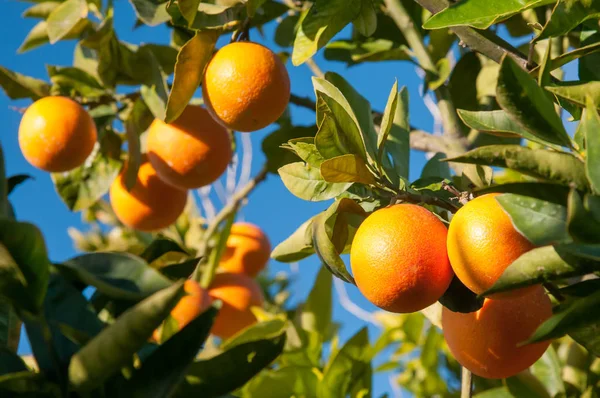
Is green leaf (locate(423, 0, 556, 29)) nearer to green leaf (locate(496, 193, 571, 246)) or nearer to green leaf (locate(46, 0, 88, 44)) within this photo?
green leaf (locate(496, 193, 571, 246))

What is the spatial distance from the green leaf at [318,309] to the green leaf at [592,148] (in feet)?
3.51

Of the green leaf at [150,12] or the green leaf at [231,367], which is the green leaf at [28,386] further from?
the green leaf at [150,12]

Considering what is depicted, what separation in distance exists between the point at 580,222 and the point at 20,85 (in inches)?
50.4

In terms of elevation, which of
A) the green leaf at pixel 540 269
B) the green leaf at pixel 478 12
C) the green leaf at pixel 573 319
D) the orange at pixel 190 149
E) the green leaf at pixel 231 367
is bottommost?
the orange at pixel 190 149

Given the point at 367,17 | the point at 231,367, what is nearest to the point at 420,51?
the point at 367,17

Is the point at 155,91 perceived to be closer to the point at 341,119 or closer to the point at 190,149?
the point at 190,149

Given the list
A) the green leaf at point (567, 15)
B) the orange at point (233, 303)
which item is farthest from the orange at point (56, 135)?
the green leaf at point (567, 15)

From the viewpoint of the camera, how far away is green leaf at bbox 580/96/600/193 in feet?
2.28

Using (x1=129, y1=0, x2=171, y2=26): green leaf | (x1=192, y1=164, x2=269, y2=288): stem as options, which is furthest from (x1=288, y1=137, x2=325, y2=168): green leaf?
(x1=192, y1=164, x2=269, y2=288): stem

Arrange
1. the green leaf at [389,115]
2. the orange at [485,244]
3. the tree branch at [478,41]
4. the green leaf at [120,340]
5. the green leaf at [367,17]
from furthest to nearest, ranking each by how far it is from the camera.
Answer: the green leaf at [367,17] → the tree branch at [478,41] → the green leaf at [389,115] → the orange at [485,244] → the green leaf at [120,340]

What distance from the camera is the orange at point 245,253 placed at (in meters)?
2.04

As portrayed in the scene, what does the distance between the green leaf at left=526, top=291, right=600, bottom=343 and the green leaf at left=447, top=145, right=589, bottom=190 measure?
11 centimetres

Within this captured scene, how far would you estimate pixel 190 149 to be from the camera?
4.85 ft

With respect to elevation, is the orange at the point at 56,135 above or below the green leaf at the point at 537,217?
below
